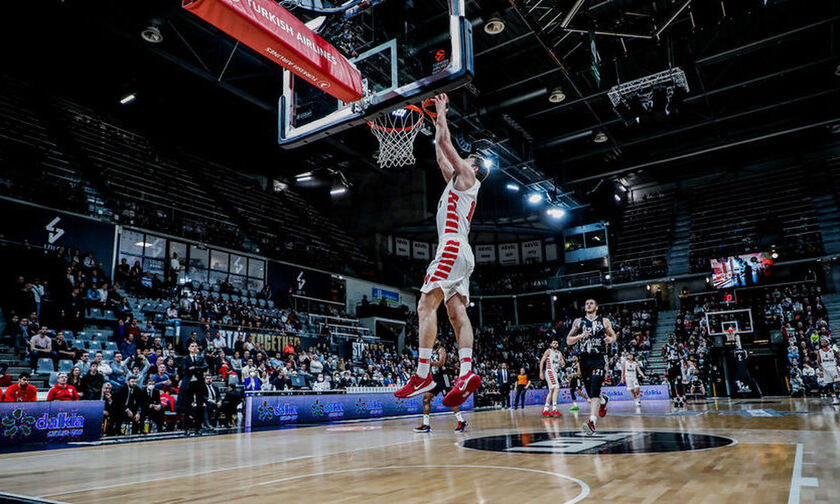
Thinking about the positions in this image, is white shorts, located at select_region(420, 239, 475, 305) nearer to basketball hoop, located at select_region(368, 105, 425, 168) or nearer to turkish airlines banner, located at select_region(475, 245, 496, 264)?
basketball hoop, located at select_region(368, 105, 425, 168)

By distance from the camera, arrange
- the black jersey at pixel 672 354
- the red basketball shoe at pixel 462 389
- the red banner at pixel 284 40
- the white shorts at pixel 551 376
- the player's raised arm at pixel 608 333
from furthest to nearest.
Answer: the black jersey at pixel 672 354, the white shorts at pixel 551 376, the player's raised arm at pixel 608 333, the red banner at pixel 284 40, the red basketball shoe at pixel 462 389

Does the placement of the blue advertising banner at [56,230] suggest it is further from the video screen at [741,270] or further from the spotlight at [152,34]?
the video screen at [741,270]

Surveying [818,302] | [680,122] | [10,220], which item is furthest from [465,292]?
[818,302]

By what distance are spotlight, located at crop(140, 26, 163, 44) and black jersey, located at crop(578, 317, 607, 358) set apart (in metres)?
13.4

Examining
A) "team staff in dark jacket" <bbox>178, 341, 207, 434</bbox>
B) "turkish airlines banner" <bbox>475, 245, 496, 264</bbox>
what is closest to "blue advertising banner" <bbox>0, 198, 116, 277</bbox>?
"team staff in dark jacket" <bbox>178, 341, 207, 434</bbox>

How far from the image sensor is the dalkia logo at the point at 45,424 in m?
8.52

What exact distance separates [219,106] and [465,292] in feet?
65.9

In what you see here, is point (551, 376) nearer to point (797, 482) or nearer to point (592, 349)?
point (592, 349)

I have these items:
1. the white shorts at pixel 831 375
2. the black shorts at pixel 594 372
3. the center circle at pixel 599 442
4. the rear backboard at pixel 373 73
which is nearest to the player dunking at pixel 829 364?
the white shorts at pixel 831 375

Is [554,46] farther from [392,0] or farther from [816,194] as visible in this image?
[816,194]

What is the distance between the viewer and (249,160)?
1096 inches

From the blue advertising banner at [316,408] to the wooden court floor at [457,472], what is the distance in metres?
5.25

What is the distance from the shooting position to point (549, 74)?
1669cm

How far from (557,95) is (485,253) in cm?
2244
